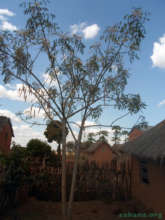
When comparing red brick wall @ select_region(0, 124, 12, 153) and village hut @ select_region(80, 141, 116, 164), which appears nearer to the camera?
red brick wall @ select_region(0, 124, 12, 153)

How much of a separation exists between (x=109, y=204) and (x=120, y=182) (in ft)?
4.19

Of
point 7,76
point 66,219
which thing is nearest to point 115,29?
point 7,76

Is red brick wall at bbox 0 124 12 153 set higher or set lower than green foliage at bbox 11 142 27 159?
higher

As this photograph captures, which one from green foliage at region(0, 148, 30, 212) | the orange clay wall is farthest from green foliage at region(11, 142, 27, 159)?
the orange clay wall

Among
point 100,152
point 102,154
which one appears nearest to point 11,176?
point 100,152

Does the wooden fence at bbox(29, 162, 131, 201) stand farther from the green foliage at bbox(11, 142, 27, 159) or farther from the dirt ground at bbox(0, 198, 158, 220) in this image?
the green foliage at bbox(11, 142, 27, 159)

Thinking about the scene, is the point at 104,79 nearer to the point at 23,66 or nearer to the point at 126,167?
the point at 23,66

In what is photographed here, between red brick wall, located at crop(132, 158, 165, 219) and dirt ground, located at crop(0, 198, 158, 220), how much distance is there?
0.39m

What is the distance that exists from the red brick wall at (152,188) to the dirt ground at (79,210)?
0.39 metres

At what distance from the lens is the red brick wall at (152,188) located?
671cm

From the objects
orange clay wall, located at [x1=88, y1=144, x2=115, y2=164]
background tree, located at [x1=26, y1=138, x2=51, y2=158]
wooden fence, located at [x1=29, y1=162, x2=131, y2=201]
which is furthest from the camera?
orange clay wall, located at [x1=88, y1=144, x2=115, y2=164]

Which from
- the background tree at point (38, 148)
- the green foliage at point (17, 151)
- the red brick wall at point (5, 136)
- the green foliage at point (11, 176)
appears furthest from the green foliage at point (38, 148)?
the red brick wall at point (5, 136)

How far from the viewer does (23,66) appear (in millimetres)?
5996

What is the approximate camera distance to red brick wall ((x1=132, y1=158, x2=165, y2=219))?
6.71m
